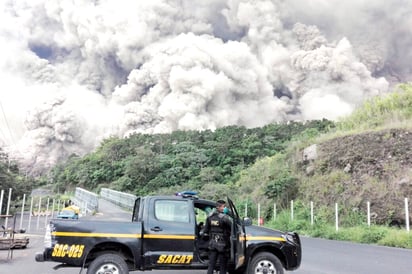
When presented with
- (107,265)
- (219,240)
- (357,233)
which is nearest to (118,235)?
(107,265)

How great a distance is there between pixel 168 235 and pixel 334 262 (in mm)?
5166

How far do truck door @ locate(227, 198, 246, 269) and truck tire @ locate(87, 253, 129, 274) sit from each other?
1.81 m

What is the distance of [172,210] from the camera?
704cm

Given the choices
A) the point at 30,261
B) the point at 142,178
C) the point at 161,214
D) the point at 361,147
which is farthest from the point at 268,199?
the point at 142,178

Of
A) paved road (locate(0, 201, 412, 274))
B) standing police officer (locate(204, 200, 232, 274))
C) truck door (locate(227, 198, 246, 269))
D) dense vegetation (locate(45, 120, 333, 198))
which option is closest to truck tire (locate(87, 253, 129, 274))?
paved road (locate(0, 201, 412, 274))

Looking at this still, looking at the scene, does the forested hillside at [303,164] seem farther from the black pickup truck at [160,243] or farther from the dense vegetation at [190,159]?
the black pickup truck at [160,243]

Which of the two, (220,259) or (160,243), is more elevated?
(160,243)

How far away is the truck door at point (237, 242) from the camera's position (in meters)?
6.36

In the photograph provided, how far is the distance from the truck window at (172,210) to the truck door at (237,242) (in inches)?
36.8

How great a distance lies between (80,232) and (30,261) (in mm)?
4715

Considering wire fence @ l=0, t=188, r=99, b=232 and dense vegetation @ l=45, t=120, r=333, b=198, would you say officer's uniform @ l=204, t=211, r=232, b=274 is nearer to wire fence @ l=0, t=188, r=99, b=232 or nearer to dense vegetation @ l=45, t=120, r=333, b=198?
wire fence @ l=0, t=188, r=99, b=232

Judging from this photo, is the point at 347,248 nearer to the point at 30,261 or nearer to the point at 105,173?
the point at 30,261

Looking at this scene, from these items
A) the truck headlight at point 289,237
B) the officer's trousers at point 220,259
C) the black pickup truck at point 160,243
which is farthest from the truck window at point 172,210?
the truck headlight at point 289,237

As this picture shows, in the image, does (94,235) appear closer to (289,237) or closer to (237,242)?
(237,242)
